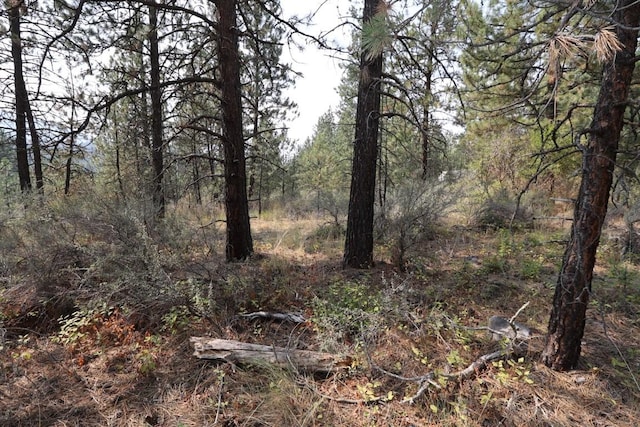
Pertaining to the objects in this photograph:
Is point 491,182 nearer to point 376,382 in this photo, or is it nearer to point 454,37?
point 454,37

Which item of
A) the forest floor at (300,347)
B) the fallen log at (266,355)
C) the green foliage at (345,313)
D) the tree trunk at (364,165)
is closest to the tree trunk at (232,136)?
the forest floor at (300,347)

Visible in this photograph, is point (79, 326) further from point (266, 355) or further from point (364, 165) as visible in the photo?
point (364, 165)

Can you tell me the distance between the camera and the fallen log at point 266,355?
7.29 ft

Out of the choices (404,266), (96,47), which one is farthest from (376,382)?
(96,47)

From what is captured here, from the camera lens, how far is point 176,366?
7.68ft

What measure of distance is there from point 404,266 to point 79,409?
3.58 meters

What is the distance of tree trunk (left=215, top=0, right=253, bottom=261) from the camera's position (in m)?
3.99

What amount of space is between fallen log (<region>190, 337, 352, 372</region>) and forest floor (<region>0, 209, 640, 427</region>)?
0.06m

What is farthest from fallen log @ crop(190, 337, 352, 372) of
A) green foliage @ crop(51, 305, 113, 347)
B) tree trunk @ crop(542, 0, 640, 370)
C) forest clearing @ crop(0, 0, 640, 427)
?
tree trunk @ crop(542, 0, 640, 370)

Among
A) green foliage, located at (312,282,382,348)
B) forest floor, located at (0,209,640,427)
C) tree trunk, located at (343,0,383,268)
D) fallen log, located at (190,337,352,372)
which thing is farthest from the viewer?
tree trunk, located at (343,0,383,268)

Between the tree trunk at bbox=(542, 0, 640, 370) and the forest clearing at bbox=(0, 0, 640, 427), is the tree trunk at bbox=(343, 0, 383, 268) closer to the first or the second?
the forest clearing at bbox=(0, 0, 640, 427)

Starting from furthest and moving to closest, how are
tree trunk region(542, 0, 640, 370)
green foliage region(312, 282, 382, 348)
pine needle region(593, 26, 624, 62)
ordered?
green foliage region(312, 282, 382, 348)
tree trunk region(542, 0, 640, 370)
pine needle region(593, 26, 624, 62)

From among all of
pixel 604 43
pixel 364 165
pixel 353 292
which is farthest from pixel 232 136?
pixel 604 43

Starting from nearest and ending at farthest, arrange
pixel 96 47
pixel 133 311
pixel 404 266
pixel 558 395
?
pixel 558 395 < pixel 133 311 < pixel 96 47 < pixel 404 266
